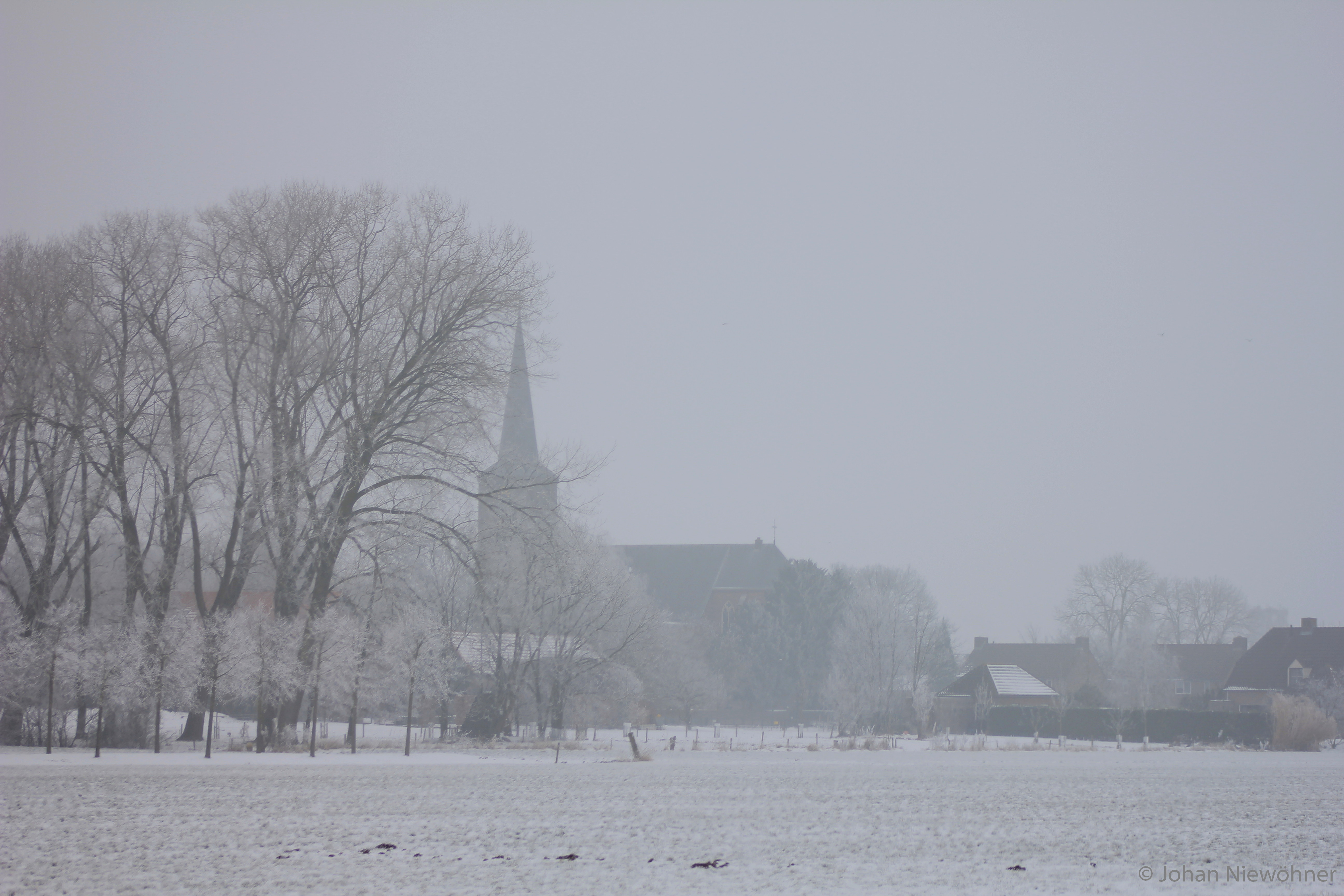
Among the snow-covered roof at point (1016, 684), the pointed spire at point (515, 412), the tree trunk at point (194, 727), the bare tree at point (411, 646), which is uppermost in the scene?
the pointed spire at point (515, 412)

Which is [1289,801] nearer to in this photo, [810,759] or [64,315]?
[810,759]

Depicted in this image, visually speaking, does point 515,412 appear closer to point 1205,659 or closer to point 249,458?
point 249,458

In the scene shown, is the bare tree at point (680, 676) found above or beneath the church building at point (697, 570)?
beneath

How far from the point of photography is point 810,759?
107 feet

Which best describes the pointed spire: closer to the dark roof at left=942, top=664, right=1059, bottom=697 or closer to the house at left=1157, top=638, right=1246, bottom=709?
the dark roof at left=942, top=664, right=1059, bottom=697

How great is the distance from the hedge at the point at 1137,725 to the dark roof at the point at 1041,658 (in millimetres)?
22127

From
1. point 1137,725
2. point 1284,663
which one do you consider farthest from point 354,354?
point 1284,663

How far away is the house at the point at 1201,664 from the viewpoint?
84.2 metres

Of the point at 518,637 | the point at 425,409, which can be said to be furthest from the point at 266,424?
the point at 518,637

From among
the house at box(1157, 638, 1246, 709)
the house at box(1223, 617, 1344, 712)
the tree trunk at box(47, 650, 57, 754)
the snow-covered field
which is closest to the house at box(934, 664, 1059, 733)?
the house at box(1223, 617, 1344, 712)

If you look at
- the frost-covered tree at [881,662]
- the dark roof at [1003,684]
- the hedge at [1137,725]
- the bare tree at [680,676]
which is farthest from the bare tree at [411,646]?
the dark roof at [1003,684]

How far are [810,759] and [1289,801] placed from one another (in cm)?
1576

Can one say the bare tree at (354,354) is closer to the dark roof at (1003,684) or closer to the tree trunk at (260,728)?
the tree trunk at (260,728)

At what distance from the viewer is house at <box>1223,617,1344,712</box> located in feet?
228
